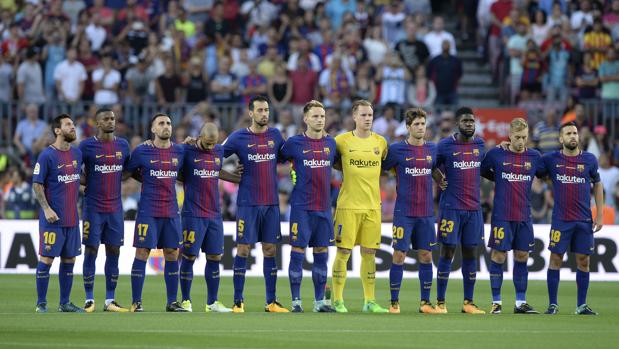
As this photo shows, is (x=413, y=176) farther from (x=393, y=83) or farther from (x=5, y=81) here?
(x=5, y=81)

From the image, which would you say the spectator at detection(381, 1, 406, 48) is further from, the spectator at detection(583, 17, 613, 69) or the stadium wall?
the stadium wall

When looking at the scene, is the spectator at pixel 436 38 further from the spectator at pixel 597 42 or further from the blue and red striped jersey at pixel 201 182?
the blue and red striped jersey at pixel 201 182

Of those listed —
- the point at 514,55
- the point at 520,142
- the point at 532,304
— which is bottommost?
the point at 532,304

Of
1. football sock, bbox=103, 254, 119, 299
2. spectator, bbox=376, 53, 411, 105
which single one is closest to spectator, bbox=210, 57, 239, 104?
spectator, bbox=376, 53, 411, 105

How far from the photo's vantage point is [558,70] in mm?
31594

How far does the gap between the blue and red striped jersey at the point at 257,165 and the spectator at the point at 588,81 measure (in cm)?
1350

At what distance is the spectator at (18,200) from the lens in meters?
27.8

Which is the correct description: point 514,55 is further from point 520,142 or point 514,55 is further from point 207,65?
point 520,142

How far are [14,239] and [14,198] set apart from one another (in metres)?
1.79

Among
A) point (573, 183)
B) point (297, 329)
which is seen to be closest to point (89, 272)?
point (297, 329)

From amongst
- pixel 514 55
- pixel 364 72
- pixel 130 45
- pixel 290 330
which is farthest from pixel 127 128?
pixel 290 330

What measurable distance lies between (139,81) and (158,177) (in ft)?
40.0

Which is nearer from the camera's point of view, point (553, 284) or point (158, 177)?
point (158, 177)

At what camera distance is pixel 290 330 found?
16.4 meters
